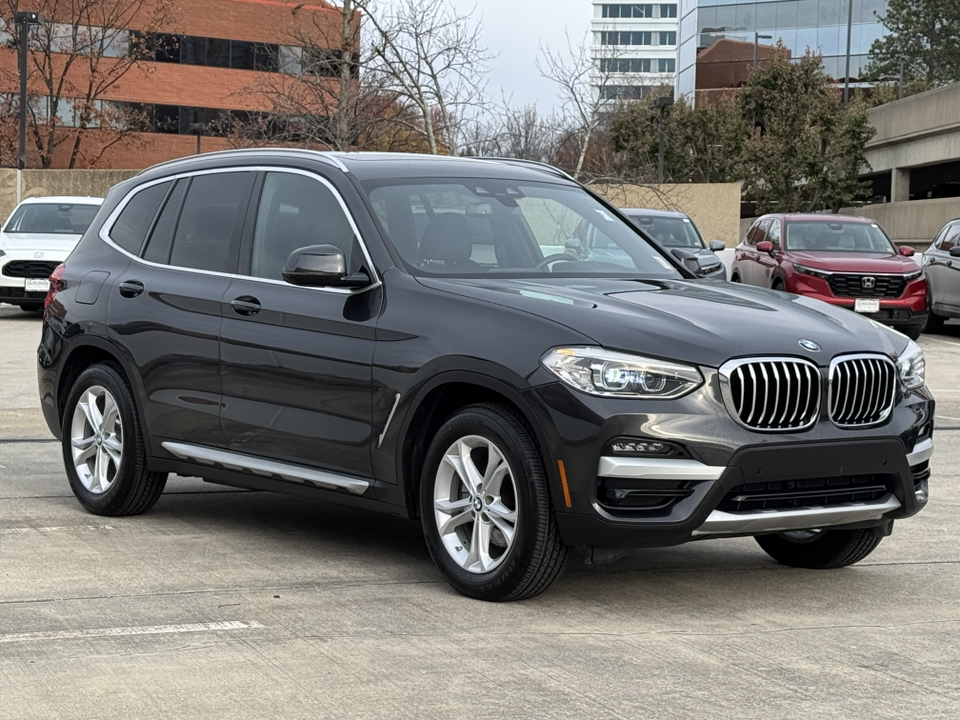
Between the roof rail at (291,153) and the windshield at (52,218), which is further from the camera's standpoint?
the windshield at (52,218)

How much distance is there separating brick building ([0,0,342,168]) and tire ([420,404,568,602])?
2423 inches

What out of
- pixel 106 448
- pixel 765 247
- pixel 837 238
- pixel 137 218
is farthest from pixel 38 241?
pixel 106 448

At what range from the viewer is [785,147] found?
47969 mm

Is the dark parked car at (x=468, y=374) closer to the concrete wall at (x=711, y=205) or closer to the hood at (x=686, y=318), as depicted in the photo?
the hood at (x=686, y=318)

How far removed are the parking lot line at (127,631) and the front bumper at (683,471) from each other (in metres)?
1.24

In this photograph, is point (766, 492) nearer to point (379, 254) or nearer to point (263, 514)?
point (379, 254)

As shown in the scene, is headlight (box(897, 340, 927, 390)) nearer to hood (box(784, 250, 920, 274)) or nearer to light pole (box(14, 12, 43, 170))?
hood (box(784, 250, 920, 274))

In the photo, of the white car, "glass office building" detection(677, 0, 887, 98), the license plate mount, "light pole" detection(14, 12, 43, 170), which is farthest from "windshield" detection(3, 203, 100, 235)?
"glass office building" detection(677, 0, 887, 98)

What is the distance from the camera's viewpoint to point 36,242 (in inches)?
947

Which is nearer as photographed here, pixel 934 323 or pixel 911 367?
pixel 911 367

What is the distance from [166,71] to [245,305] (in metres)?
69.4

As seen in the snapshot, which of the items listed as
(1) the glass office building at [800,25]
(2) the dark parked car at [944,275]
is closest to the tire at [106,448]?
(2) the dark parked car at [944,275]

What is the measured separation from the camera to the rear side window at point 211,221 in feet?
24.9

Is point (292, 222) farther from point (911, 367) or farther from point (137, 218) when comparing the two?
point (911, 367)
